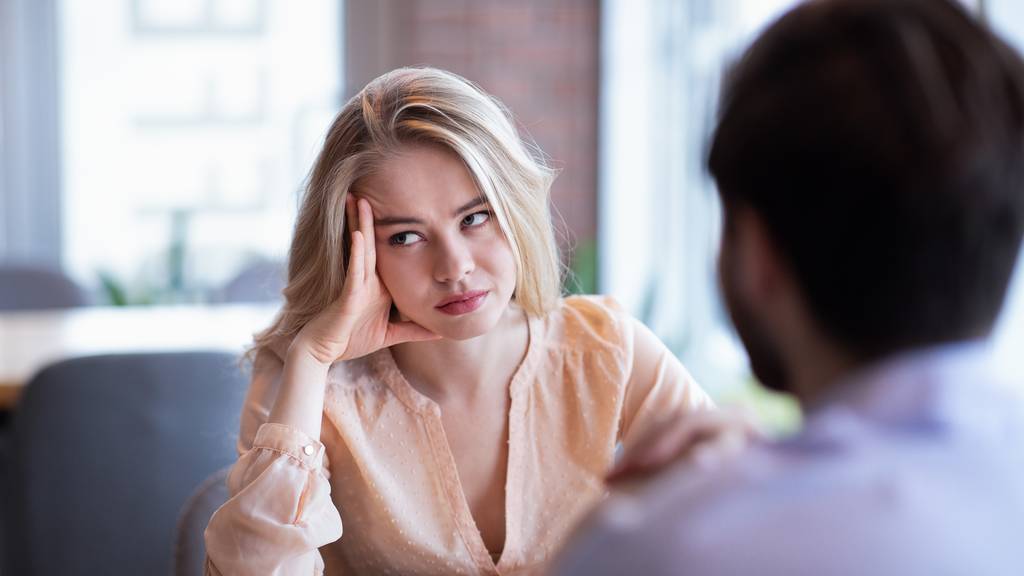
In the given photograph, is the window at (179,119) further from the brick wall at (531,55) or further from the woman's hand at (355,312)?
the woman's hand at (355,312)

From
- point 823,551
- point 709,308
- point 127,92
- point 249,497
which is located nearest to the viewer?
point 823,551

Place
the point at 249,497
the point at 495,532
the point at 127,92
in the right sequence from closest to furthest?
1. the point at 249,497
2. the point at 495,532
3. the point at 127,92

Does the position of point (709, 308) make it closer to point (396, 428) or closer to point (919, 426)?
point (396, 428)

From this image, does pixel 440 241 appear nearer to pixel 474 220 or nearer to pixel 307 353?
pixel 474 220

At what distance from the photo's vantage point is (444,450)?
1.51m

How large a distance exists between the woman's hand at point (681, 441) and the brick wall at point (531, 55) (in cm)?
375

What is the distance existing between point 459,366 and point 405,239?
24cm

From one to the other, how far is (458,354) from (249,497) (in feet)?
1.25

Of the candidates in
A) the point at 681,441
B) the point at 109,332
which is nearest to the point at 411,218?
the point at 681,441

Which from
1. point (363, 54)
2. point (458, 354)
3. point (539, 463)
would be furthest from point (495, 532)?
point (363, 54)

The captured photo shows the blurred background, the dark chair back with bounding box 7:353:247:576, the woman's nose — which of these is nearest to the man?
the woman's nose

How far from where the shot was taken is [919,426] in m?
0.66

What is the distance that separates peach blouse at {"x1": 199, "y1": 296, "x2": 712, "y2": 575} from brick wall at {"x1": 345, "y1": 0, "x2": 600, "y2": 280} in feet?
9.77

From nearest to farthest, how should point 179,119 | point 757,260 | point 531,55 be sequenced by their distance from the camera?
point 757,260 → point 531,55 → point 179,119
